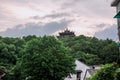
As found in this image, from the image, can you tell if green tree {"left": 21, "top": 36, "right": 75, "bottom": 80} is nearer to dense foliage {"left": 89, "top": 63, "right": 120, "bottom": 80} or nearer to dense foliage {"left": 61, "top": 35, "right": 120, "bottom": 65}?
dense foliage {"left": 61, "top": 35, "right": 120, "bottom": 65}

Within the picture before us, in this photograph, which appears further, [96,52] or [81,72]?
[96,52]

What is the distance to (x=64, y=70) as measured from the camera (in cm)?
7006

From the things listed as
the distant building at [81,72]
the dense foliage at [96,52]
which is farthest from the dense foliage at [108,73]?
the dense foliage at [96,52]

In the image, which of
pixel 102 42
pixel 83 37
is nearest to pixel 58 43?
pixel 102 42

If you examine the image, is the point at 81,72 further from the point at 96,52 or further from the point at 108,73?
the point at 96,52

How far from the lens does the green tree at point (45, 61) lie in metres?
69.0

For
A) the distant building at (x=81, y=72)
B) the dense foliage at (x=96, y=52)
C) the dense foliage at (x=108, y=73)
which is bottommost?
the distant building at (x=81, y=72)

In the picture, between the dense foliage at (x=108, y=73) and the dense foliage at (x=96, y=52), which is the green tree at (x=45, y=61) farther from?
the dense foliage at (x=108, y=73)

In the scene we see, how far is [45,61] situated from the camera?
6919cm

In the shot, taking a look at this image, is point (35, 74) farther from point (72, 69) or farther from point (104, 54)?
point (104, 54)

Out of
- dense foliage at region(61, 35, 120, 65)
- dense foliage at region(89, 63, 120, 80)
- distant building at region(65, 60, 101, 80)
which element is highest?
dense foliage at region(61, 35, 120, 65)

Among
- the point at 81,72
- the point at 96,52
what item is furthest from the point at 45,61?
the point at 96,52

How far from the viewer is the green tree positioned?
6900 cm

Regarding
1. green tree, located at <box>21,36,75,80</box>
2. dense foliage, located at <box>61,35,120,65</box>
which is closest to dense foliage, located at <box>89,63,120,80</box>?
green tree, located at <box>21,36,75,80</box>
